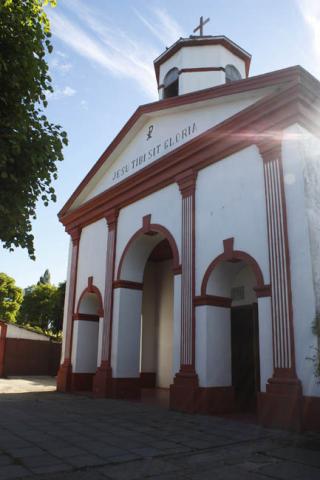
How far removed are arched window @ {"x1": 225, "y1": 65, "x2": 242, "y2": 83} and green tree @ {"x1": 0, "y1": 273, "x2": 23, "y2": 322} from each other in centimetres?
2627

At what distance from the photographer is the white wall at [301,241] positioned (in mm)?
7418

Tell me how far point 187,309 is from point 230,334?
110 cm

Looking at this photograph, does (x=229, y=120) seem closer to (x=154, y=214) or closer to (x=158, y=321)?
(x=154, y=214)

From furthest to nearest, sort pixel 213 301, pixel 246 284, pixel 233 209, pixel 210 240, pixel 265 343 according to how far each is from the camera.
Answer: pixel 246 284
pixel 210 240
pixel 213 301
pixel 233 209
pixel 265 343

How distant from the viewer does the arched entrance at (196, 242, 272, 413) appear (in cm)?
867

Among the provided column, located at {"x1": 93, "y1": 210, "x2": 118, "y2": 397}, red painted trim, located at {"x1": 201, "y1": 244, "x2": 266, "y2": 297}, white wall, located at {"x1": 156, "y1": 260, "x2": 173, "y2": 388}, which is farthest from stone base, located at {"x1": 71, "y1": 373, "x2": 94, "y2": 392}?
red painted trim, located at {"x1": 201, "y1": 244, "x2": 266, "y2": 297}

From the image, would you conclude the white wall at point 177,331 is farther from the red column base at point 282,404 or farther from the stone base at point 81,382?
the stone base at point 81,382

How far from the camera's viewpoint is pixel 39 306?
39031 mm

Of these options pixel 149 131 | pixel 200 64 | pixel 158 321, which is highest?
pixel 200 64

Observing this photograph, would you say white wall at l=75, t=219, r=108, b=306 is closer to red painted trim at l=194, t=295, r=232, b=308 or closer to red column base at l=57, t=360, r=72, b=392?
red column base at l=57, t=360, r=72, b=392

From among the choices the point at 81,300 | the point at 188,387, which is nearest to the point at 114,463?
the point at 188,387

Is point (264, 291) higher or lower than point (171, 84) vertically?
lower

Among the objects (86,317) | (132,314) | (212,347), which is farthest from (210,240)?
(86,317)

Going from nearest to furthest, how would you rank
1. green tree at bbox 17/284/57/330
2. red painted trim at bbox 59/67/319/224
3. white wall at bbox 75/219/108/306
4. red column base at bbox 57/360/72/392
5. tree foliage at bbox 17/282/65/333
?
red painted trim at bbox 59/67/319/224
white wall at bbox 75/219/108/306
red column base at bbox 57/360/72/392
tree foliage at bbox 17/282/65/333
green tree at bbox 17/284/57/330
